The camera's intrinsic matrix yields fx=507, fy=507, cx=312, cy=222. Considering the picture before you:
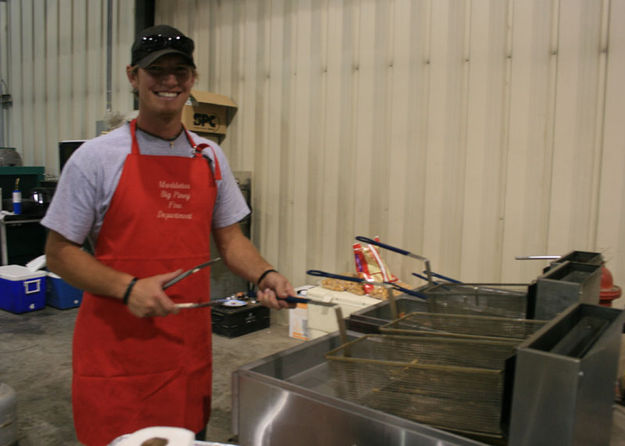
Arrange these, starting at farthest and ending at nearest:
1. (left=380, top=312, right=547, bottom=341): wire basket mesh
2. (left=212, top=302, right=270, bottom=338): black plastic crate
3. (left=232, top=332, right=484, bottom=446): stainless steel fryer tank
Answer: (left=212, top=302, right=270, bottom=338): black plastic crate → (left=380, top=312, right=547, bottom=341): wire basket mesh → (left=232, top=332, right=484, bottom=446): stainless steel fryer tank

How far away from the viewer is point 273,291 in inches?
56.1

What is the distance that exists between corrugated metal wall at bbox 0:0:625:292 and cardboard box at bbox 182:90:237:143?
0.14 metres

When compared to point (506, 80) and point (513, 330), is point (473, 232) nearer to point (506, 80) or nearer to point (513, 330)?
point (506, 80)

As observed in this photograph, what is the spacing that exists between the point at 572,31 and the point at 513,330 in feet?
7.96

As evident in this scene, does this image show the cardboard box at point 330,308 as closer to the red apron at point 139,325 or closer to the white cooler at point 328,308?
the white cooler at point 328,308

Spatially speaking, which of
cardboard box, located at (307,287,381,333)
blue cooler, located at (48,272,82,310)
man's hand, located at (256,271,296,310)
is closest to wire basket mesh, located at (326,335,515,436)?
man's hand, located at (256,271,296,310)

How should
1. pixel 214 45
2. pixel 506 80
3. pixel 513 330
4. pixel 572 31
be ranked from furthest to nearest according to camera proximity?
pixel 214 45 → pixel 506 80 → pixel 572 31 → pixel 513 330

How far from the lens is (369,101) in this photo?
3.80 meters

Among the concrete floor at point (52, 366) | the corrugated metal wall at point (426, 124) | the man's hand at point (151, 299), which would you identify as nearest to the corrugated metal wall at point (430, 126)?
the corrugated metal wall at point (426, 124)

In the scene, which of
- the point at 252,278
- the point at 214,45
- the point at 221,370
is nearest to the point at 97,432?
the point at 252,278

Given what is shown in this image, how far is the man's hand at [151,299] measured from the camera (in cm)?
119

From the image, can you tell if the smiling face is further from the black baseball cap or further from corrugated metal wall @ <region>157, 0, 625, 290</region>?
corrugated metal wall @ <region>157, 0, 625, 290</region>

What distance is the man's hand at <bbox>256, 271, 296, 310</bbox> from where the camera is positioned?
54.0 inches

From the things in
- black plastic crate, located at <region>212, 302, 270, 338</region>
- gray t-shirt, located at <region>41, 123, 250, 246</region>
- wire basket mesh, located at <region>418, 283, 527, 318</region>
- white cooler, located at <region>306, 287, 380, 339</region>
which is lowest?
black plastic crate, located at <region>212, 302, 270, 338</region>
